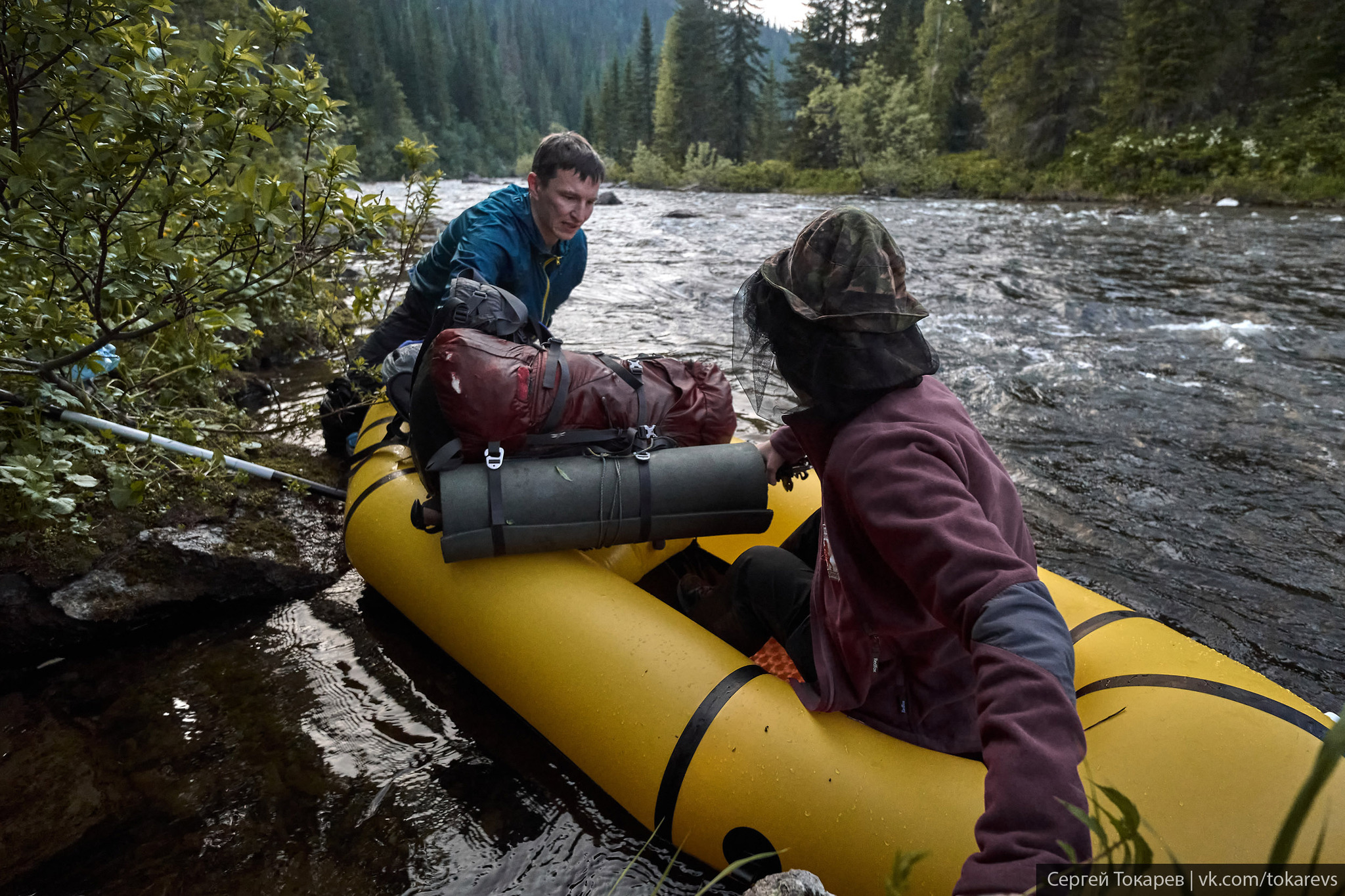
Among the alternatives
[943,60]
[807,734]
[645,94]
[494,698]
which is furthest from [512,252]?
[645,94]

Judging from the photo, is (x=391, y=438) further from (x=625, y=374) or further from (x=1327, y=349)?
(x=1327, y=349)

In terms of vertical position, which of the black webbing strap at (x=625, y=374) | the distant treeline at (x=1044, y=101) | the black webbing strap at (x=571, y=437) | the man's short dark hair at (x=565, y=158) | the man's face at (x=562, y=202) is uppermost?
the distant treeline at (x=1044, y=101)

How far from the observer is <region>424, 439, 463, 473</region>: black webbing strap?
2602 millimetres

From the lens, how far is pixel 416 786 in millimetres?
2387

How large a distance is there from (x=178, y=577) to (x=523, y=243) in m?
2.39

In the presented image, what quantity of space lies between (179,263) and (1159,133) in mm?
27109

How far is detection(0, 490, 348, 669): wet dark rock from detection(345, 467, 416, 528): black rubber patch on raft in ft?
1.39

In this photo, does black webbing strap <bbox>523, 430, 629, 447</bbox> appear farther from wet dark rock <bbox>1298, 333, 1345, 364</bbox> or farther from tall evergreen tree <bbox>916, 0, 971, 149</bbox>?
tall evergreen tree <bbox>916, 0, 971, 149</bbox>

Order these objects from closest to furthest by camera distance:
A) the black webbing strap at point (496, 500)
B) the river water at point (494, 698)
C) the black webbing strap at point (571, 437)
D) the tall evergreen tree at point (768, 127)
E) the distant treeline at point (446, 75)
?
the river water at point (494, 698) < the black webbing strap at point (496, 500) < the black webbing strap at point (571, 437) < the tall evergreen tree at point (768, 127) < the distant treeline at point (446, 75)

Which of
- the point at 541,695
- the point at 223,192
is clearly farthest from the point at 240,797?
the point at 223,192

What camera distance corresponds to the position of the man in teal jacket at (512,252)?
12.7 feet

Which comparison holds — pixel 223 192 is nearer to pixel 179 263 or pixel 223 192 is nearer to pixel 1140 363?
pixel 179 263

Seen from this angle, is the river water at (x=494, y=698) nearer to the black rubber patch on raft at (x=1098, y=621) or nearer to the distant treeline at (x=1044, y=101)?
the black rubber patch on raft at (x=1098, y=621)

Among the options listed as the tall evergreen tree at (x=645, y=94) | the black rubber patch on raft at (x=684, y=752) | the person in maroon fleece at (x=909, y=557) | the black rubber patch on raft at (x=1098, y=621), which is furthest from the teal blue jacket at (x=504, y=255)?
the tall evergreen tree at (x=645, y=94)
